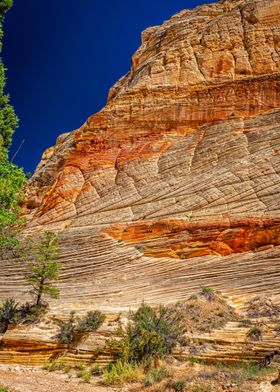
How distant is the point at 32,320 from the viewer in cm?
1578

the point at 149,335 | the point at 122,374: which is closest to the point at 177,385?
the point at 122,374

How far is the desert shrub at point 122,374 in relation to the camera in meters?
11.0

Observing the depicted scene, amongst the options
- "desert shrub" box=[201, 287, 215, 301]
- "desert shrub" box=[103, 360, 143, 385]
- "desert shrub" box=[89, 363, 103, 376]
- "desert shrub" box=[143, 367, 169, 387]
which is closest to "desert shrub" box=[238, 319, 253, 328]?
"desert shrub" box=[201, 287, 215, 301]

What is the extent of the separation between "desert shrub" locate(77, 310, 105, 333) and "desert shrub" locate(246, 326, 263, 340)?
5443mm

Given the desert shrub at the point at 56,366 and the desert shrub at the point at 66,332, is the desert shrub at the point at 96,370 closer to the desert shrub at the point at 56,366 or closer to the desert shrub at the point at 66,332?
the desert shrub at the point at 56,366

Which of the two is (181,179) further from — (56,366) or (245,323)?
(56,366)

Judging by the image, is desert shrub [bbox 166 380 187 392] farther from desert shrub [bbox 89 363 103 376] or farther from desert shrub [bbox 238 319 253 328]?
desert shrub [bbox 238 319 253 328]

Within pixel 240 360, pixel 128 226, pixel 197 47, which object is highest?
pixel 197 47

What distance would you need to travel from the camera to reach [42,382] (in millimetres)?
11211

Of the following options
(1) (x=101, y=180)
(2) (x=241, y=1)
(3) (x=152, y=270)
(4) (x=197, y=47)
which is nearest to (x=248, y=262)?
(3) (x=152, y=270)

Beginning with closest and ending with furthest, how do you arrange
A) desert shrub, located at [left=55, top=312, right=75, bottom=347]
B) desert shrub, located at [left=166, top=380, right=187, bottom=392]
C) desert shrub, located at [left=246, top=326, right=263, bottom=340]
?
desert shrub, located at [left=166, top=380, right=187, bottom=392] < desert shrub, located at [left=246, top=326, right=263, bottom=340] < desert shrub, located at [left=55, top=312, right=75, bottom=347]

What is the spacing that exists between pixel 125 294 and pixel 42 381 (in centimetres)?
698

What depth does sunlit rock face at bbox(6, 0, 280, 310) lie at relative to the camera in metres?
18.7

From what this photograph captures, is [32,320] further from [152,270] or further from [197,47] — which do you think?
[197,47]
